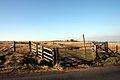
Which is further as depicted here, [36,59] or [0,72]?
[36,59]

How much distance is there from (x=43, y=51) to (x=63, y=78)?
28.4 feet

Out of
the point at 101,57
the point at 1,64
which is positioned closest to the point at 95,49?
the point at 101,57

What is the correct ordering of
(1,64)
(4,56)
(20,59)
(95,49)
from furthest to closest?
(95,49), (4,56), (20,59), (1,64)

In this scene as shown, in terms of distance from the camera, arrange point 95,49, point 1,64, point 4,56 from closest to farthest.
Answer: point 1,64, point 4,56, point 95,49

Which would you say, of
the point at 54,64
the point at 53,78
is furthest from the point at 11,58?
the point at 53,78

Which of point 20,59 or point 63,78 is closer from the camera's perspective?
point 63,78

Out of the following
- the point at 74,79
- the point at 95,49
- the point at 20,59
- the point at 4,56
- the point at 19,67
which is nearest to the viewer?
the point at 74,79

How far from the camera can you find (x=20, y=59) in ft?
68.2

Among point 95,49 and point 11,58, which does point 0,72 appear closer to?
point 11,58

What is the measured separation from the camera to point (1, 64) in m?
19.5

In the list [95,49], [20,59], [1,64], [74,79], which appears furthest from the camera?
[95,49]

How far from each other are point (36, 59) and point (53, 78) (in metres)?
8.52

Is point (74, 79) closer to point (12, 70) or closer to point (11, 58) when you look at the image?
point (12, 70)

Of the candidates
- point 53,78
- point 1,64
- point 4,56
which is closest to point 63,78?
point 53,78
